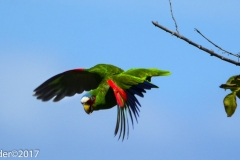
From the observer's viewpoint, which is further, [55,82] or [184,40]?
[55,82]

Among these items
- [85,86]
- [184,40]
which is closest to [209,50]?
[184,40]

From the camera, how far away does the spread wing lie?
5.51 m

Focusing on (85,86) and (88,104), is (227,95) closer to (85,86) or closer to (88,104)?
(88,104)

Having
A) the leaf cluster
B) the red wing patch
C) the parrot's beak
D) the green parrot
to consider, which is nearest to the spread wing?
the green parrot

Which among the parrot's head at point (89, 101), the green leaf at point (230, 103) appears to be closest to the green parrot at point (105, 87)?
the parrot's head at point (89, 101)

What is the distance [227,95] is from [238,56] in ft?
0.99

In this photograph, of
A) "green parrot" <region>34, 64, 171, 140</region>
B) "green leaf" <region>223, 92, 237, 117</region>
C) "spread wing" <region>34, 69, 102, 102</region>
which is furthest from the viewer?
"spread wing" <region>34, 69, 102, 102</region>

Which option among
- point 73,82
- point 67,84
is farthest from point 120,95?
point 67,84

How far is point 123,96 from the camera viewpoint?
4277 millimetres

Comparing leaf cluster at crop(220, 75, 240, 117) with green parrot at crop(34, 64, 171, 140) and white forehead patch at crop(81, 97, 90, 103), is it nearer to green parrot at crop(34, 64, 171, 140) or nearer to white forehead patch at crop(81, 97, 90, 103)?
green parrot at crop(34, 64, 171, 140)

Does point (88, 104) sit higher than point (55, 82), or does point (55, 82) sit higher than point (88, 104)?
point (55, 82)

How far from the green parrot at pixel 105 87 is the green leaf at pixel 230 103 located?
95 centimetres

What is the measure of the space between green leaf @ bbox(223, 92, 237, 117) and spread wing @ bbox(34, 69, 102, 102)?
2831 mm

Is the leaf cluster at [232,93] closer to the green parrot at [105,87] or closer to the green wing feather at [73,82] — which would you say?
the green parrot at [105,87]
